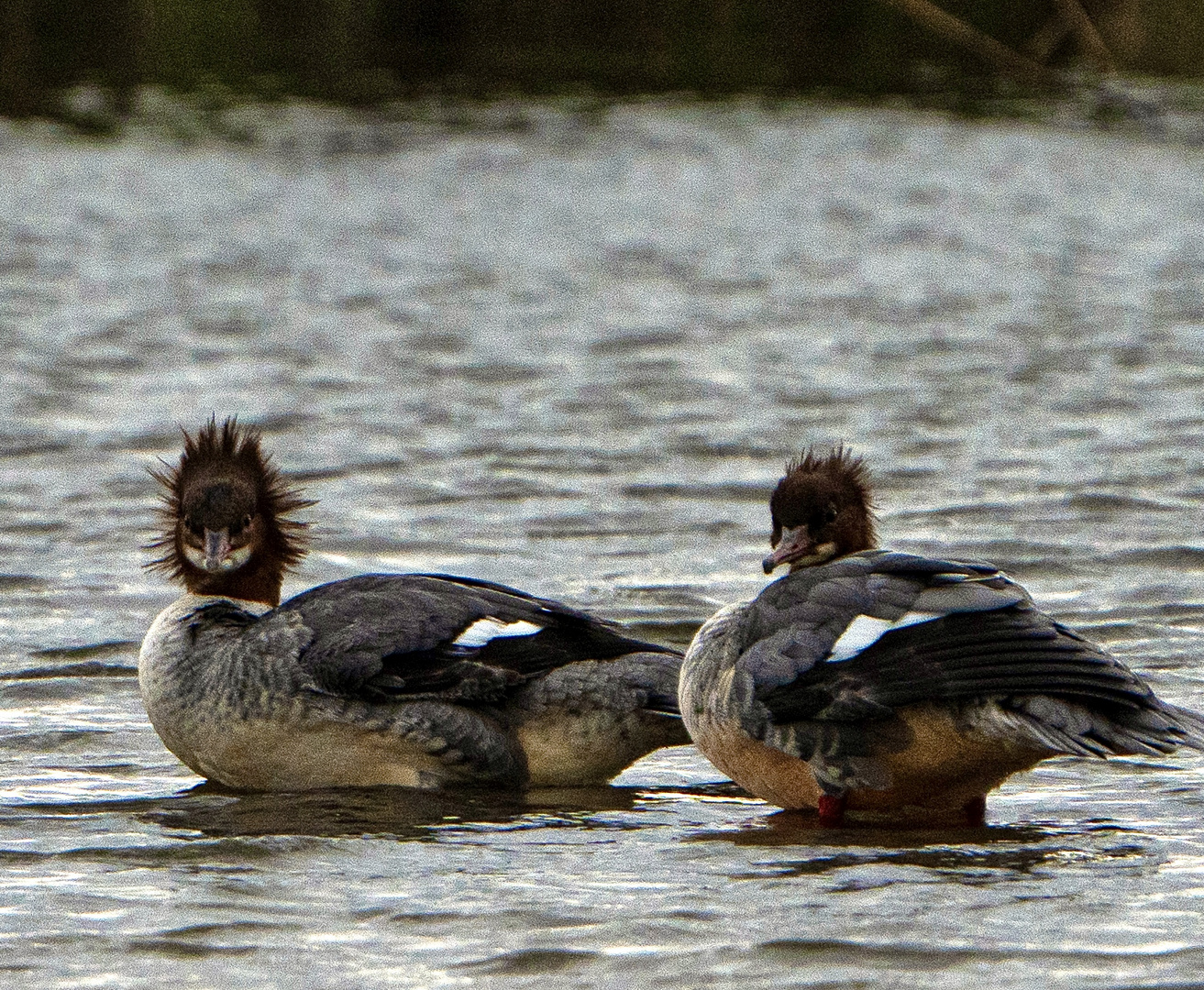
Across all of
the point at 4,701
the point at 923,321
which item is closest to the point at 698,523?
the point at 4,701

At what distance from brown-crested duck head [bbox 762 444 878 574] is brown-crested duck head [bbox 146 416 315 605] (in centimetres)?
159

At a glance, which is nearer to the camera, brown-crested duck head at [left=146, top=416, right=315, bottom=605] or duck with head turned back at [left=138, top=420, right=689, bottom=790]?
duck with head turned back at [left=138, top=420, right=689, bottom=790]

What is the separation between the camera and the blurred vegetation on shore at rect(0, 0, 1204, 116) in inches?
1051

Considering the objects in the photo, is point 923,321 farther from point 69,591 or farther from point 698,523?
point 69,591

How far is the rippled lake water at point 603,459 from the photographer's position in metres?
4.71

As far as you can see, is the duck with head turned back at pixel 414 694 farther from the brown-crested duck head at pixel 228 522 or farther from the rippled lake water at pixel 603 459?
the brown-crested duck head at pixel 228 522

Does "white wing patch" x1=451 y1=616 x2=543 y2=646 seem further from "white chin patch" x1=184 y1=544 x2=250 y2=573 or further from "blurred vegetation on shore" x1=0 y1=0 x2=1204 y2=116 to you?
"blurred vegetation on shore" x1=0 y1=0 x2=1204 y2=116

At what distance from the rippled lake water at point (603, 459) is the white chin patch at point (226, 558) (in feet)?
2.04

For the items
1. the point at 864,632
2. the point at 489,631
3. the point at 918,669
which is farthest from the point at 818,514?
the point at 489,631

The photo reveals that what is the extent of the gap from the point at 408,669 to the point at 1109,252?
12.6m

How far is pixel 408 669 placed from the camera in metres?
5.98

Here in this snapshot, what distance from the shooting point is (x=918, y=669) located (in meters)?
5.18

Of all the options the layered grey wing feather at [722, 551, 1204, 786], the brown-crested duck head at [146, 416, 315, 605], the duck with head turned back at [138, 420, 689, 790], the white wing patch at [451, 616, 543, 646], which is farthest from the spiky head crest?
the brown-crested duck head at [146, 416, 315, 605]

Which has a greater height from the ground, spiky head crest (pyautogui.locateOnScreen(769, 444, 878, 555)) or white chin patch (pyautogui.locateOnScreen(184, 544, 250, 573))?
spiky head crest (pyautogui.locateOnScreen(769, 444, 878, 555))
